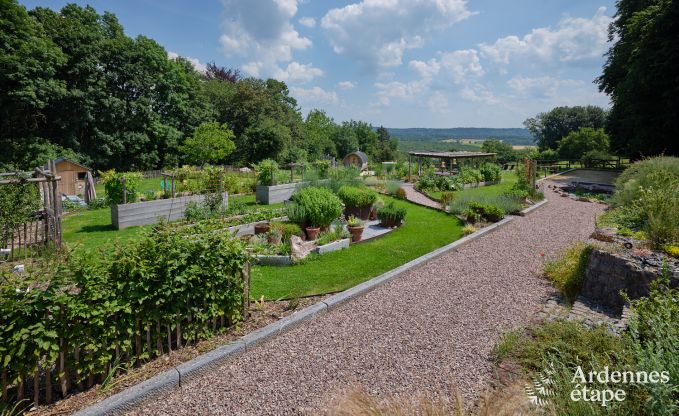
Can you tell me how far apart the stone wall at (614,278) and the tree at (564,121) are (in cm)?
6811

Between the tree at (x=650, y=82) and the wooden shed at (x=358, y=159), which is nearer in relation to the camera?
the tree at (x=650, y=82)

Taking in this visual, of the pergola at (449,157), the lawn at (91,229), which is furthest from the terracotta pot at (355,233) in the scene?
the pergola at (449,157)

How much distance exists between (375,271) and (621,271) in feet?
12.6

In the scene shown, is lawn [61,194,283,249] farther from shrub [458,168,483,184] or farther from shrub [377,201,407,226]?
shrub [458,168,483,184]

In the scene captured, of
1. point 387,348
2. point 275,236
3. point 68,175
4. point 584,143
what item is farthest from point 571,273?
point 584,143

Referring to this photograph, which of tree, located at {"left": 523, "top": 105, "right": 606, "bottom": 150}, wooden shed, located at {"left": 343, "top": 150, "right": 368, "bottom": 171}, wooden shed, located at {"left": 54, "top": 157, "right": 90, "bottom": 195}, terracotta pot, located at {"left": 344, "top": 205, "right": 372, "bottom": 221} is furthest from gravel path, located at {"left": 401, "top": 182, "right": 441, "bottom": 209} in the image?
tree, located at {"left": 523, "top": 105, "right": 606, "bottom": 150}

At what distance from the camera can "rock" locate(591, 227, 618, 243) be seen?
646 centimetres

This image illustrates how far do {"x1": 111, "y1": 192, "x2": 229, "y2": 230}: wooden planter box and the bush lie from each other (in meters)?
4.23

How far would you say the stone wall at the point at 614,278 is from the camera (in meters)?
4.96

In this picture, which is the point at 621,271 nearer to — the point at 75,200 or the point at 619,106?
the point at 75,200

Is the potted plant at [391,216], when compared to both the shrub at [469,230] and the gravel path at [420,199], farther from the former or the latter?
the gravel path at [420,199]

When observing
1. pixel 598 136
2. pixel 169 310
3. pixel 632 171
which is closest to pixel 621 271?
pixel 169 310

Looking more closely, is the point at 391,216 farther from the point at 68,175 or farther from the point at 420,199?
the point at 68,175

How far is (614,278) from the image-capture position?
531 cm
